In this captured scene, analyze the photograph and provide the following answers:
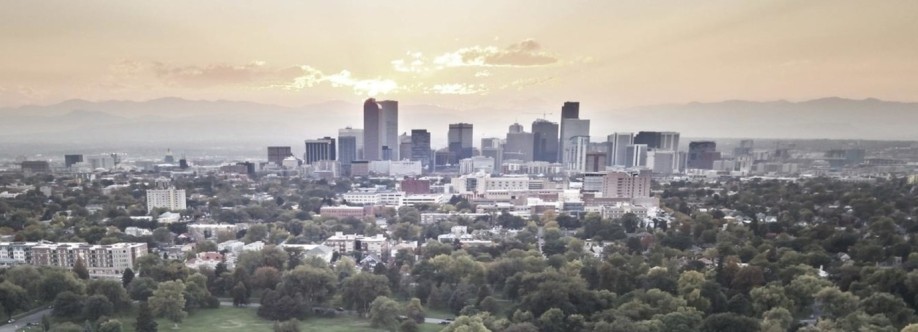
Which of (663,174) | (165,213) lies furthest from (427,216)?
(663,174)

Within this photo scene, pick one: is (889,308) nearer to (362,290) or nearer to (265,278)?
(362,290)

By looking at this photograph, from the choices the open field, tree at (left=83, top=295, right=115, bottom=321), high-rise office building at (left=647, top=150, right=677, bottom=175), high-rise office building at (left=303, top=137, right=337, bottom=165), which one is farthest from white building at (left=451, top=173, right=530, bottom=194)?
tree at (left=83, top=295, right=115, bottom=321)

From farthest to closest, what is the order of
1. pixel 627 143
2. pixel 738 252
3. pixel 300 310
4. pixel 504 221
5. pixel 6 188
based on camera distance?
pixel 627 143
pixel 6 188
pixel 504 221
pixel 738 252
pixel 300 310

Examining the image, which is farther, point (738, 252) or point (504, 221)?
point (504, 221)

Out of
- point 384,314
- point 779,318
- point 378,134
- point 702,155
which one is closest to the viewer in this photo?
point 779,318

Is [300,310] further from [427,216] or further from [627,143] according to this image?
[627,143]

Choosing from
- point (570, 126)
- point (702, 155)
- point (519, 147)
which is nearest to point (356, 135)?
point (519, 147)
